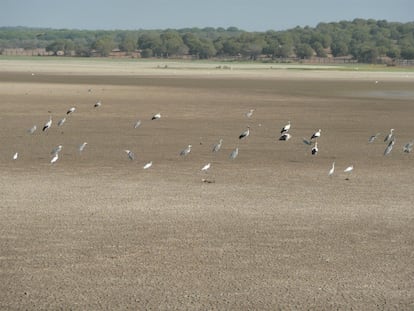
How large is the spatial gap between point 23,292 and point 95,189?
7.28 metres

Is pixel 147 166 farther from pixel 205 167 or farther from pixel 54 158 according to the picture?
pixel 54 158

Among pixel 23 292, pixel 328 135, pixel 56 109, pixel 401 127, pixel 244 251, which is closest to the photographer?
pixel 23 292

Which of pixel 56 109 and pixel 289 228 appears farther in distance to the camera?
pixel 56 109

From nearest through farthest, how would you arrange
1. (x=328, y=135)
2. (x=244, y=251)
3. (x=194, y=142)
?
(x=244, y=251) → (x=194, y=142) → (x=328, y=135)

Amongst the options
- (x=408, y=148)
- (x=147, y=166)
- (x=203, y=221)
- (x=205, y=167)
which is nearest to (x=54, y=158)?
(x=147, y=166)

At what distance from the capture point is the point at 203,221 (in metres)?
15.7

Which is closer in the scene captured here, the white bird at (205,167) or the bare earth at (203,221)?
the bare earth at (203,221)

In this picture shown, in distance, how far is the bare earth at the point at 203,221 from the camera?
11797 mm

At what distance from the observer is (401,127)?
33.3m

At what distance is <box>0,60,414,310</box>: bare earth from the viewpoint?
11797 mm

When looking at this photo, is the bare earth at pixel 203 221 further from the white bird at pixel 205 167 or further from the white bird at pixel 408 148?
the white bird at pixel 408 148

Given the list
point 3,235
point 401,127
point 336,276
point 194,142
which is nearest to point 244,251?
point 336,276

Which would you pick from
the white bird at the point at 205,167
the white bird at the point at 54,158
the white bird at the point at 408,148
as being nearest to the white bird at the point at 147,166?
the white bird at the point at 205,167

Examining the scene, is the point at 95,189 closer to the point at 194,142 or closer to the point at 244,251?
the point at 244,251
